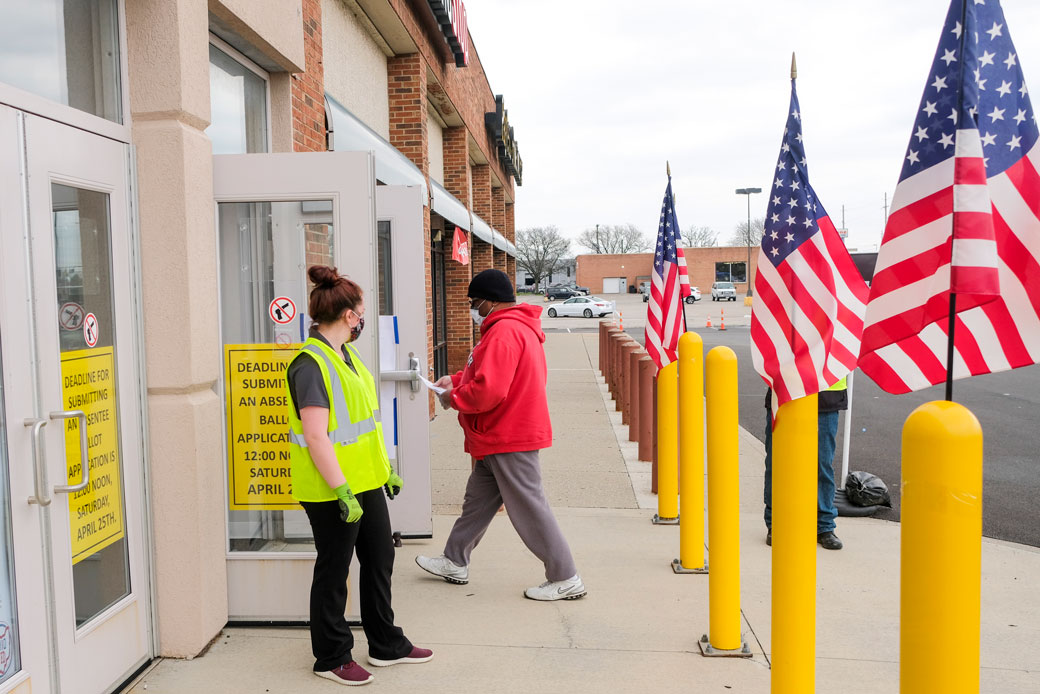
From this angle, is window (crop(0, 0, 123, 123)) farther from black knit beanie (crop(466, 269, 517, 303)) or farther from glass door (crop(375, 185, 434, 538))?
glass door (crop(375, 185, 434, 538))

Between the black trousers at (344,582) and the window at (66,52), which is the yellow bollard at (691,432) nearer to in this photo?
the black trousers at (344,582)

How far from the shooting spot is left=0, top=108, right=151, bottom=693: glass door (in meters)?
3.03

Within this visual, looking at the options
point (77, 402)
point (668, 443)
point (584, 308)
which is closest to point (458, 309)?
point (668, 443)

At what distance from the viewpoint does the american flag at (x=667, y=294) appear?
6453 mm

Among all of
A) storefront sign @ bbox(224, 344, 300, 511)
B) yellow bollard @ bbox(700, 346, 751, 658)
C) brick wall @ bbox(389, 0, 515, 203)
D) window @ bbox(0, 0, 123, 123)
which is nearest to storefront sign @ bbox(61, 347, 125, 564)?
storefront sign @ bbox(224, 344, 300, 511)

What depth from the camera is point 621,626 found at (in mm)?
4449

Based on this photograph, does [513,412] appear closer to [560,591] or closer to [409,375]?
[560,591]

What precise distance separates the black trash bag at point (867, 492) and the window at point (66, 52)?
5.99 m

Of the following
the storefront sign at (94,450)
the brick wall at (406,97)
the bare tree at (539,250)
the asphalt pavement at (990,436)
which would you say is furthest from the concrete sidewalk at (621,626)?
the bare tree at (539,250)

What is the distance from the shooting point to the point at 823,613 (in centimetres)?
469

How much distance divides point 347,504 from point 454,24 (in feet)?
32.4

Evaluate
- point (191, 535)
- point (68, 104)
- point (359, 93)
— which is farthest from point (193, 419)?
point (359, 93)

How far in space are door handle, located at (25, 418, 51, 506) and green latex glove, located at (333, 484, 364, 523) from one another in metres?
1.07

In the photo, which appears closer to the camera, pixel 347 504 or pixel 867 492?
pixel 347 504
